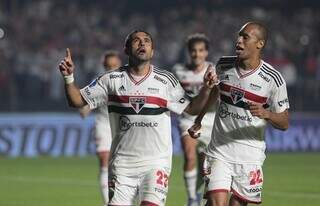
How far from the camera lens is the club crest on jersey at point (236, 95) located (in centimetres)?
1026

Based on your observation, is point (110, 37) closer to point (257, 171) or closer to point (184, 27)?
point (184, 27)

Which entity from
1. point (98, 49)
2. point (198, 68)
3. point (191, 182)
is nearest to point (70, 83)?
point (191, 182)

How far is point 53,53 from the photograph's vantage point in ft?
86.5

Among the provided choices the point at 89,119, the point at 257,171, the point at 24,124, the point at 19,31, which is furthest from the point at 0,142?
the point at 257,171

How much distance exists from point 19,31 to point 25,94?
3.47 m

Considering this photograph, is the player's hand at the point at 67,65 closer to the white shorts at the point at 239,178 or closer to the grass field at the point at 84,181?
the white shorts at the point at 239,178

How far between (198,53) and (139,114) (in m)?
4.95

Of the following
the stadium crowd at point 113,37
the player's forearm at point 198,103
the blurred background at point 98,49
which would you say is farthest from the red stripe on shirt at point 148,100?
the stadium crowd at point 113,37

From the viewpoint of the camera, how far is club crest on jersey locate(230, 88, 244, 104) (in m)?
10.3

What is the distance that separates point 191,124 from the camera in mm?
14766

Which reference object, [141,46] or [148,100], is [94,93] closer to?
[148,100]

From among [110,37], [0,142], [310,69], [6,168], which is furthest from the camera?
[110,37]

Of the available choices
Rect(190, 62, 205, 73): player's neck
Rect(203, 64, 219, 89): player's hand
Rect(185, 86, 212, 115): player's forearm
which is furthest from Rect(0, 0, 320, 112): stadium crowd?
Rect(203, 64, 219, 89): player's hand

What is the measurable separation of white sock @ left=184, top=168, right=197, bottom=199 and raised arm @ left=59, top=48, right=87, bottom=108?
4512 millimetres
